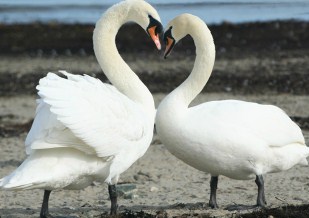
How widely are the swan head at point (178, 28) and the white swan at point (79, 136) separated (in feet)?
2.67

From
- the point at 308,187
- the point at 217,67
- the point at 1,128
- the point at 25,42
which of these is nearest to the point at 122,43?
the point at 25,42

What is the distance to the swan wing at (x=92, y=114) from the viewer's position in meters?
7.05

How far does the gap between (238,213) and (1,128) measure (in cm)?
615

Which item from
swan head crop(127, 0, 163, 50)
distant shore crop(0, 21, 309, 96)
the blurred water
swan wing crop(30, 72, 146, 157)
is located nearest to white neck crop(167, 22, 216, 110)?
swan head crop(127, 0, 163, 50)

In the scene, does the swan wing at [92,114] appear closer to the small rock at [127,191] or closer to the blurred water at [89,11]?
the small rock at [127,191]

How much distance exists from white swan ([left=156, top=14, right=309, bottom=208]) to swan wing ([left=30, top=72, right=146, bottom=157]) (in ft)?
1.15

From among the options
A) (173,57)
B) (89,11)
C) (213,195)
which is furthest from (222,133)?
(89,11)

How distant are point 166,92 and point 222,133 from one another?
8.25m

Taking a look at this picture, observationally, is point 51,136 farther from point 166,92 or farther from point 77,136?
point 166,92

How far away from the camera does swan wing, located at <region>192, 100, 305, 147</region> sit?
8117 millimetres

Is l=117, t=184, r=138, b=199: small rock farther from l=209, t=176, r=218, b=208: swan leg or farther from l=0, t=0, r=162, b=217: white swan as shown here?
l=0, t=0, r=162, b=217: white swan

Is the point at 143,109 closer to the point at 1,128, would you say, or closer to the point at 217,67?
the point at 1,128

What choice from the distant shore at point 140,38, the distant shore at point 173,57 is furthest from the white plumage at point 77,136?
the distant shore at point 140,38

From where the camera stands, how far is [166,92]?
16172 mm
